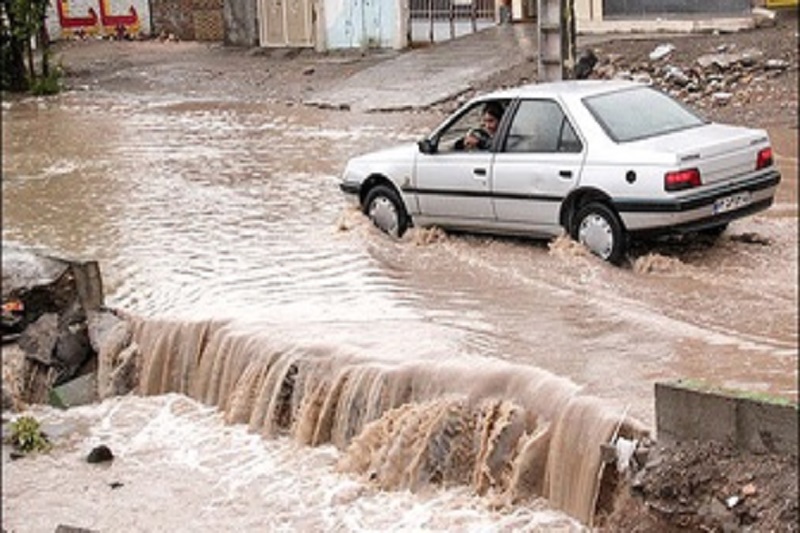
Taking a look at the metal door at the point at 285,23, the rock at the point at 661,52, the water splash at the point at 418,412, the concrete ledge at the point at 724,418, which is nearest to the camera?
the concrete ledge at the point at 724,418

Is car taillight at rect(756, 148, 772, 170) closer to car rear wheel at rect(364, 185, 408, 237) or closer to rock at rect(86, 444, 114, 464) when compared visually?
car rear wheel at rect(364, 185, 408, 237)

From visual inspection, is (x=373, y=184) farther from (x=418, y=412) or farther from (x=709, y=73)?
(x=709, y=73)

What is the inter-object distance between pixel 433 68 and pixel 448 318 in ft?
51.3

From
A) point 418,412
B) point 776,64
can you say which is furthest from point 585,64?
point 418,412

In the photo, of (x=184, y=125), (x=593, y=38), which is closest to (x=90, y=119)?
→ (x=184, y=125)

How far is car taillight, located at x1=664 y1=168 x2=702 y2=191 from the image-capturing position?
35.0 ft

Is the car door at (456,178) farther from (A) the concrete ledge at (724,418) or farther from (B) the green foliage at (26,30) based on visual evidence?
(B) the green foliage at (26,30)

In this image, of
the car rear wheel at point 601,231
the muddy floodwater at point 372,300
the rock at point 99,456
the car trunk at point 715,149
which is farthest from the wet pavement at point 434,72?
the rock at point 99,456

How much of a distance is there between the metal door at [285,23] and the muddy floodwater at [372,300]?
1519cm

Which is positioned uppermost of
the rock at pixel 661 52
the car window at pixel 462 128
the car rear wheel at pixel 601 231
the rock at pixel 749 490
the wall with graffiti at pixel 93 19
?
the wall with graffiti at pixel 93 19

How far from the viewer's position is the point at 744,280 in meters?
10.9

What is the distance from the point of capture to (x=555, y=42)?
19922mm

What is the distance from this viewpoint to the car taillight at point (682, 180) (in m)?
10.7

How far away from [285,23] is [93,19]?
27.9ft
